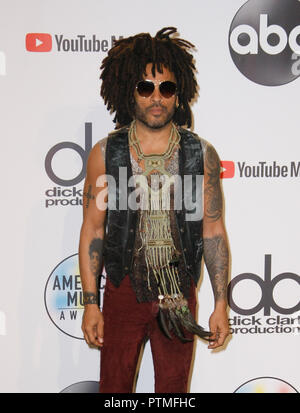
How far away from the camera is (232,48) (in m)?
2.43

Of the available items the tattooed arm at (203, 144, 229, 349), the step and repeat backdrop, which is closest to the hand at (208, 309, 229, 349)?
the tattooed arm at (203, 144, 229, 349)

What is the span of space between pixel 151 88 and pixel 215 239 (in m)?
0.76

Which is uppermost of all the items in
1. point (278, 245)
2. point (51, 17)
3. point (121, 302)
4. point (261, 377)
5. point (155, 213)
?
point (51, 17)

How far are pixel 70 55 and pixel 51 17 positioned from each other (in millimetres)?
192

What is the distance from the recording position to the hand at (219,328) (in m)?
2.40

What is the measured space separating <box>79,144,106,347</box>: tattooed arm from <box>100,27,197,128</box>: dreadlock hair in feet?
0.77

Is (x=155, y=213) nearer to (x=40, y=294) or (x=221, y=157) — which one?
(x=221, y=157)

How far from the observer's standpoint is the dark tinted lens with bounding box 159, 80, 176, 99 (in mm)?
2250

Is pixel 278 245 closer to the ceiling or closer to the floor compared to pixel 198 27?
closer to the floor

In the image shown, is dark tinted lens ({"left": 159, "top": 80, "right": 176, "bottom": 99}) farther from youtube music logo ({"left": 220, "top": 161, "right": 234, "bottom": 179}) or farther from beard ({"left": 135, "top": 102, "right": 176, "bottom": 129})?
youtube music logo ({"left": 220, "top": 161, "right": 234, "bottom": 179})

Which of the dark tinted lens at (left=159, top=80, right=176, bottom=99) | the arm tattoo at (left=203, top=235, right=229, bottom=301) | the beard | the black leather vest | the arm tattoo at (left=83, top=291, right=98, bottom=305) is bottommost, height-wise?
the arm tattoo at (left=83, top=291, right=98, bottom=305)

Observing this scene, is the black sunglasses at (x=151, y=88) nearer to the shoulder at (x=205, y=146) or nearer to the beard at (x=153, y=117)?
the beard at (x=153, y=117)

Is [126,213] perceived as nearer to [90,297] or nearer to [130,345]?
[90,297]

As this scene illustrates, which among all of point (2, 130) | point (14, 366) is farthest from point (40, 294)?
point (2, 130)
